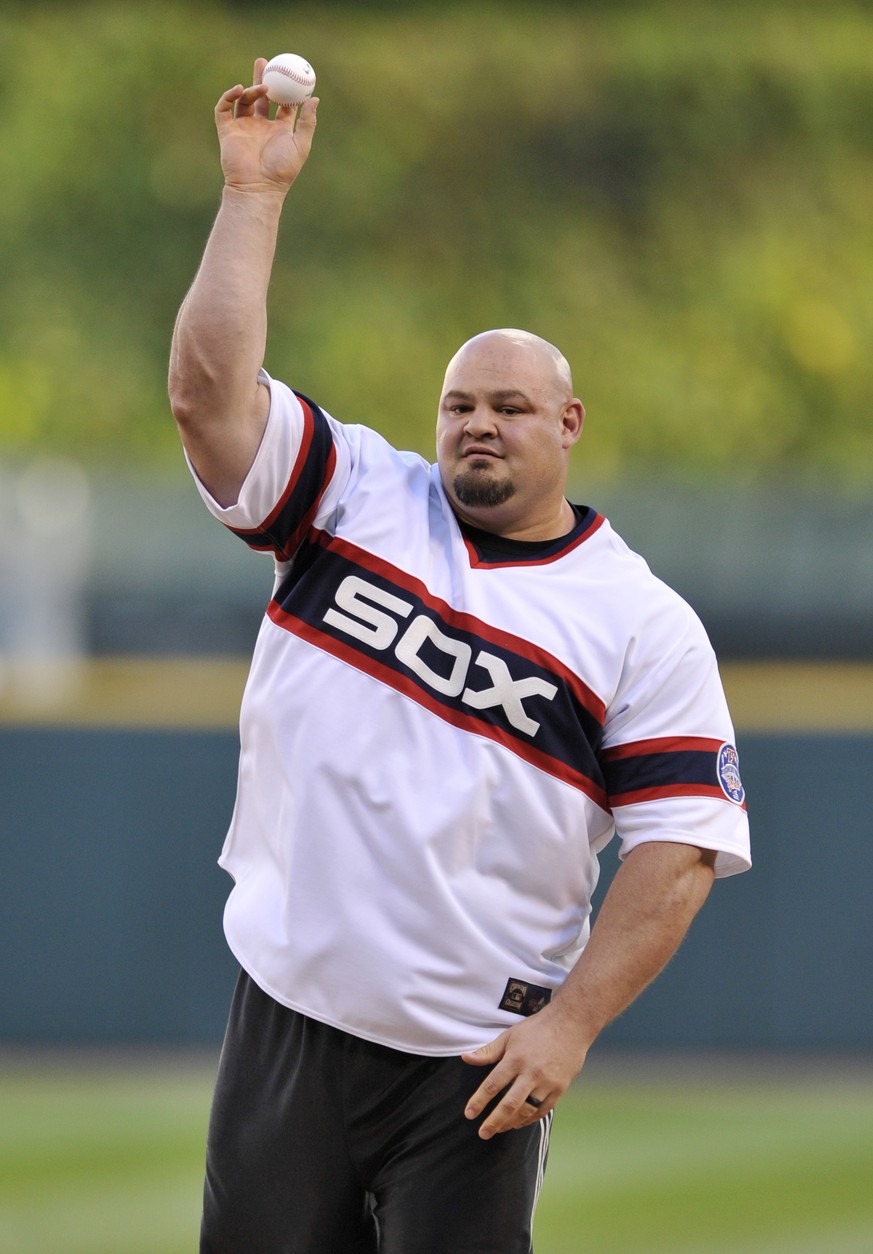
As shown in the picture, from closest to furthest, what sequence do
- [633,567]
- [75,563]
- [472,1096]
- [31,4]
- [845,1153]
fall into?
[472,1096], [633,567], [845,1153], [75,563], [31,4]

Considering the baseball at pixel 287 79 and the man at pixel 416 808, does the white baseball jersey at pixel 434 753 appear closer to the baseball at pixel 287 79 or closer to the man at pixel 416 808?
the man at pixel 416 808

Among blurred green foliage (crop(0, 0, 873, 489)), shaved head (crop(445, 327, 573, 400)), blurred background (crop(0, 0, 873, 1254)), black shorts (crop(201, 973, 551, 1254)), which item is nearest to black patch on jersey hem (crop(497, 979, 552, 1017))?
black shorts (crop(201, 973, 551, 1254))

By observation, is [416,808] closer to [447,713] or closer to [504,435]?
[447,713]

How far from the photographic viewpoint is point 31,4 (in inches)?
983

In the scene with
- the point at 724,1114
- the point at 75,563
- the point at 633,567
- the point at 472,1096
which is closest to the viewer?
the point at 472,1096

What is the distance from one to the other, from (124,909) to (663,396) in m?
16.9

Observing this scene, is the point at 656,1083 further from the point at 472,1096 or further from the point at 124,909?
the point at 472,1096

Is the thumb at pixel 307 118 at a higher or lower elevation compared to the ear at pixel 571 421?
higher

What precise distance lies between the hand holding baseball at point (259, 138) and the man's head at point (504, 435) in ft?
1.43

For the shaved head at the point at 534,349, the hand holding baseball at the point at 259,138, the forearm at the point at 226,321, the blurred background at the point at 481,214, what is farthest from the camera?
the blurred background at the point at 481,214

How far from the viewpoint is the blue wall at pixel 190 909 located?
7.17m

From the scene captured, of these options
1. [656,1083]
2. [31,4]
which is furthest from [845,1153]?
[31,4]

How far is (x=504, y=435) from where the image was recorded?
118 inches

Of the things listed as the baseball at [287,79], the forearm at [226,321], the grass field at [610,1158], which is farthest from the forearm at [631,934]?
the grass field at [610,1158]
